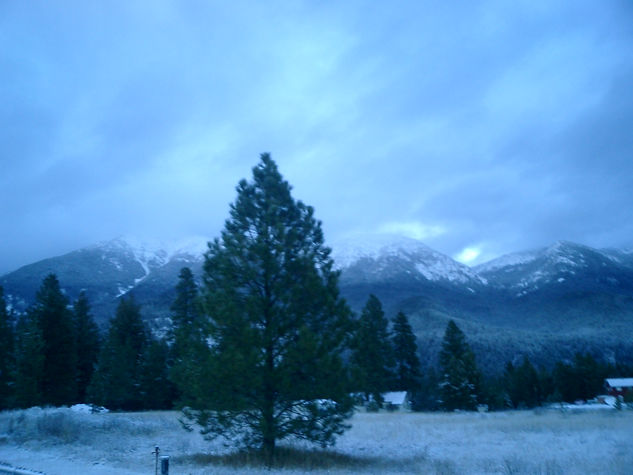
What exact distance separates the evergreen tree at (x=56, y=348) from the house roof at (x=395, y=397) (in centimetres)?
2894

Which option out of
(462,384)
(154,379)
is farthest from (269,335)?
(462,384)

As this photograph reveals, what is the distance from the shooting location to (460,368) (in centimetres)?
4438

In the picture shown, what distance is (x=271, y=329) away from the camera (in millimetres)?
15242

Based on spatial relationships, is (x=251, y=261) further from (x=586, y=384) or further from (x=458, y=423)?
(x=586, y=384)

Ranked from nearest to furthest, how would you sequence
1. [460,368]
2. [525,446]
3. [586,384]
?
[525,446], [460,368], [586,384]

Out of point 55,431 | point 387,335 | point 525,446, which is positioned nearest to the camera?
point 525,446

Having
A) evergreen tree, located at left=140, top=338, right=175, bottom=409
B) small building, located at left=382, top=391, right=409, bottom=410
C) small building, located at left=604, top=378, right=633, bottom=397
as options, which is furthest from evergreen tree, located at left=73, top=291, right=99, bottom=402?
small building, located at left=604, top=378, right=633, bottom=397

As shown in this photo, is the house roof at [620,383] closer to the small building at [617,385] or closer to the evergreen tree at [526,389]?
the small building at [617,385]


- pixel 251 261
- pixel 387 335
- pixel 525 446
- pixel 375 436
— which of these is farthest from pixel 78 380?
pixel 525 446

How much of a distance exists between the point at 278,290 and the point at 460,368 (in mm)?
33746

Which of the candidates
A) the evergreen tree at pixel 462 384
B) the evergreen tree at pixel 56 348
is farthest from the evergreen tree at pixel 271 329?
the evergreen tree at pixel 462 384

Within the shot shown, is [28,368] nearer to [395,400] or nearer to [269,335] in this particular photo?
[269,335]

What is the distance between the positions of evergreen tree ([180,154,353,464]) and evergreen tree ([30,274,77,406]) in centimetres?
2684

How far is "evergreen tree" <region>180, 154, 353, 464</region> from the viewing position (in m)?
14.5
